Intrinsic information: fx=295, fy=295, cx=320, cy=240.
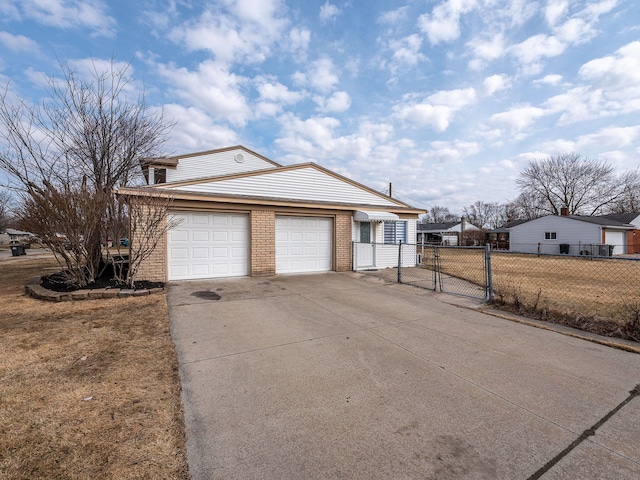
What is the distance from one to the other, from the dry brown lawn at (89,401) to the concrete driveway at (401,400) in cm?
23

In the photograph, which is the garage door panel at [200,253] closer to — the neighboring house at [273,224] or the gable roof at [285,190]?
the neighboring house at [273,224]

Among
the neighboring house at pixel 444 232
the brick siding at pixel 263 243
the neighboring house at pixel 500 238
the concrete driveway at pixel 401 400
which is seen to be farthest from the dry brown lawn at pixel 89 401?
the neighboring house at pixel 444 232

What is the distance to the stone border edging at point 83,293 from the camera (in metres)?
6.01

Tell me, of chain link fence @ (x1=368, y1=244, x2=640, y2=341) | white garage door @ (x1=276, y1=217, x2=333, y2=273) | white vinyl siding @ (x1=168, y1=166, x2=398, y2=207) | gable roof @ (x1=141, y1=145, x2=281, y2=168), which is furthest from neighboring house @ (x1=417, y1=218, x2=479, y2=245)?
white garage door @ (x1=276, y1=217, x2=333, y2=273)

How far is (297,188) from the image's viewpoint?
10.4 metres

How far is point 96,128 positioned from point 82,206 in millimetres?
3995

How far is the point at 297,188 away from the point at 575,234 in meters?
26.3

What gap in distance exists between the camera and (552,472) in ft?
5.92

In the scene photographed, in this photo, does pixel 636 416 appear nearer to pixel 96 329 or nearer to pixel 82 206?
pixel 96 329

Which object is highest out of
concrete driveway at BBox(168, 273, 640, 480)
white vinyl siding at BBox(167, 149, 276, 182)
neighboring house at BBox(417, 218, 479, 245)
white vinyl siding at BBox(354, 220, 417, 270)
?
white vinyl siding at BBox(167, 149, 276, 182)

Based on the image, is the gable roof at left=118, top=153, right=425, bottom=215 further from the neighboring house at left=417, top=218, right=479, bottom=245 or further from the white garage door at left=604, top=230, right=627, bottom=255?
the neighboring house at left=417, top=218, right=479, bottom=245

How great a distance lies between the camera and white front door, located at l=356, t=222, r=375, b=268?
11259 mm

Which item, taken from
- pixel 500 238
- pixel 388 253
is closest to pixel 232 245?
pixel 388 253

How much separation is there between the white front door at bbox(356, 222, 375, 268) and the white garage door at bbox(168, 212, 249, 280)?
426 centimetres
